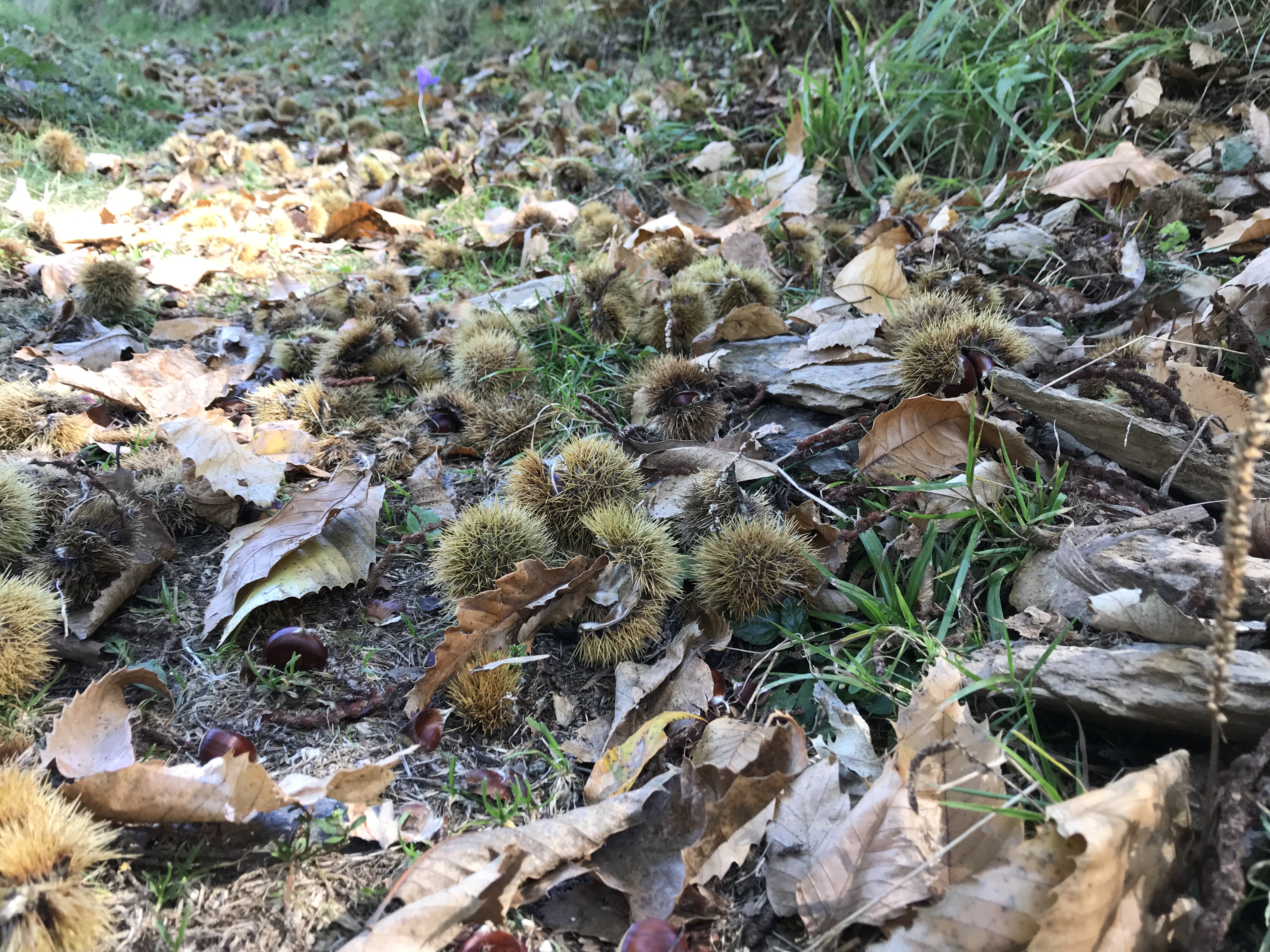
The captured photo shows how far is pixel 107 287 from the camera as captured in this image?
2953mm

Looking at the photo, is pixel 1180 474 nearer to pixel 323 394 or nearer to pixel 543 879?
pixel 543 879

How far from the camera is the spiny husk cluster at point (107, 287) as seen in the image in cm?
295

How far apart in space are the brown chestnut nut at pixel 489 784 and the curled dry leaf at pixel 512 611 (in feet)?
0.68

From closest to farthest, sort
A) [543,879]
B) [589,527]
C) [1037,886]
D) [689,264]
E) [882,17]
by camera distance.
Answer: [1037,886]
[543,879]
[589,527]
[689,264]
[882,17]

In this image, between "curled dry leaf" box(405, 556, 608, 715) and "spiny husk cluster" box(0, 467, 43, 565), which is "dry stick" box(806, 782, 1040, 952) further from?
"spiny husk cluster" box(0, 467, 43, 565)

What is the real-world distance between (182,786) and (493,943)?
0.58 meters

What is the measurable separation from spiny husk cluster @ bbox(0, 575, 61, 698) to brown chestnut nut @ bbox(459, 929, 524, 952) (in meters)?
1.06

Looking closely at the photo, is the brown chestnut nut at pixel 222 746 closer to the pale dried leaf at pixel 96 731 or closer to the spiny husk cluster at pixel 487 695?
the pale dried leaf at pixel 96 731

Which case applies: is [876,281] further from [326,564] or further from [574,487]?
[326,564]

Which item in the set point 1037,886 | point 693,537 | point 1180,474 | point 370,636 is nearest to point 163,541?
point 370,636

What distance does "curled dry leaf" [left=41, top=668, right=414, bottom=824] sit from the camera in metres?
1.22

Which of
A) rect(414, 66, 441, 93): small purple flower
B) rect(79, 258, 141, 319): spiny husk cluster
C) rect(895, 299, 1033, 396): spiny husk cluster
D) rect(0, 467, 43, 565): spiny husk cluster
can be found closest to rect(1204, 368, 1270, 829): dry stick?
rect(895, 299, 1033, 396): spiny husk cluster

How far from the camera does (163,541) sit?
192cm

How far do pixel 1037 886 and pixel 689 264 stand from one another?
8.21 ft
